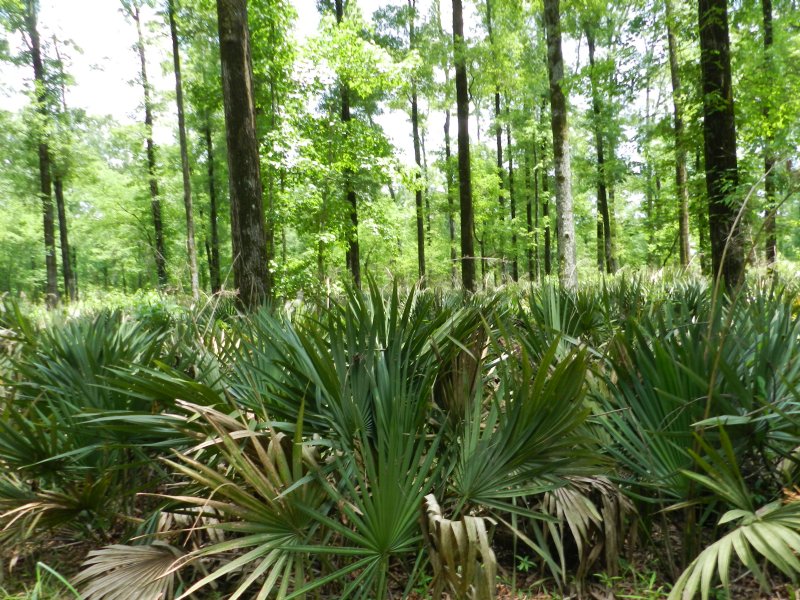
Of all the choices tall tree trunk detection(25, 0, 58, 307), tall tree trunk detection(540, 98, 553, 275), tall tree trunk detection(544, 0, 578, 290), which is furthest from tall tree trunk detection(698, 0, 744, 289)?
tall tree trunk detection(25, 0, 58, 307)

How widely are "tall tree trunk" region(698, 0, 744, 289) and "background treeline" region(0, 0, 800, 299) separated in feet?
0.09

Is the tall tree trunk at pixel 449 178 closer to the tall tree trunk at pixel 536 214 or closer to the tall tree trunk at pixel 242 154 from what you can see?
the tall tree trunk at pixel 536 214

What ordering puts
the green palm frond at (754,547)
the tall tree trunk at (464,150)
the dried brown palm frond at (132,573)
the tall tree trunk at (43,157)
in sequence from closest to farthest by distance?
1. the green palm frond at (754,547)
2. the dried brown palm frond at (132,573)
3. the tall tree trunk at (464,150)
4. the tall tree trunk at (43,157)

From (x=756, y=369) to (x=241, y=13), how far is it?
25.1 feet

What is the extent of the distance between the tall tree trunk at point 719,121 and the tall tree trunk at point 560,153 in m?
2.57

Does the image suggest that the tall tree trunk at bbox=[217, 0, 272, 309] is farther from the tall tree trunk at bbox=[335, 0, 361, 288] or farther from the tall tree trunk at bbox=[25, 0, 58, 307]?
the tall tree trunk at bbox=[25, 0, 58, 307]

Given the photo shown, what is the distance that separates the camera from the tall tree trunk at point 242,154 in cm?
697

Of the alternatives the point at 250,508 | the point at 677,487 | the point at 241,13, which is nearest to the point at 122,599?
the point at 250,508

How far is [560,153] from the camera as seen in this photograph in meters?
9.82

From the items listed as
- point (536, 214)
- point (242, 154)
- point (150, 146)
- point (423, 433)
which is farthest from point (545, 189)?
point (423, 433)

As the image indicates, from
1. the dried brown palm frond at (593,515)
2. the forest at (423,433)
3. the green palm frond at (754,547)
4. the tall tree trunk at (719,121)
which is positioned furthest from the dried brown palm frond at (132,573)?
the tall tree trunk at (719,121)

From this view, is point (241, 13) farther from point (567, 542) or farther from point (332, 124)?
point (567, 542)

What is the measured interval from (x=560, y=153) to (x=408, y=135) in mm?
20264

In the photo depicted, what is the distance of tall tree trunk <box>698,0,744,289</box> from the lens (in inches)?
278
